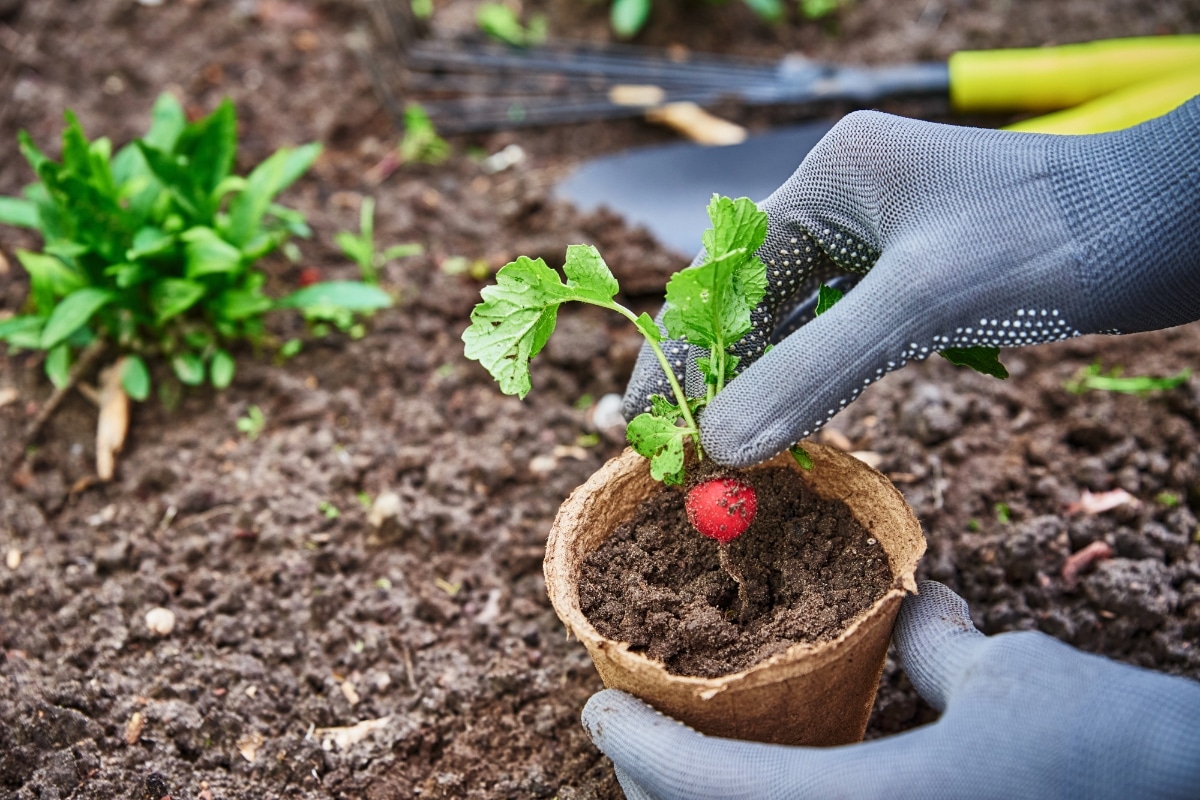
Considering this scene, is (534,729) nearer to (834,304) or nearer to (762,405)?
Result: (762,405)

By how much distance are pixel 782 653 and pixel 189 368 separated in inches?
64.5

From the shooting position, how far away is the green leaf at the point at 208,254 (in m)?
2.24

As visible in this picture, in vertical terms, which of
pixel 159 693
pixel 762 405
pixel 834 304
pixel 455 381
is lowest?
pixel 159 693

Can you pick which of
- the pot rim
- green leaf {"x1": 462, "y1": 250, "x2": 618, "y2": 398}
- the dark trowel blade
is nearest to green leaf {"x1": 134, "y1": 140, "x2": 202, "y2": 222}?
the dark trowel blade

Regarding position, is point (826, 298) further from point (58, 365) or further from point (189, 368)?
point (58, 365)

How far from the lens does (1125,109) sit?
2.54m

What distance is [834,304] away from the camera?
1432 millimetres

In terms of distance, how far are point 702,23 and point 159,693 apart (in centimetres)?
278

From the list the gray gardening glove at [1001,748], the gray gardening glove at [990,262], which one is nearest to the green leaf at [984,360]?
the gray gardening glove at [990,262]

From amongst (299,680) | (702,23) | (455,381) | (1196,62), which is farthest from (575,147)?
(299,680)

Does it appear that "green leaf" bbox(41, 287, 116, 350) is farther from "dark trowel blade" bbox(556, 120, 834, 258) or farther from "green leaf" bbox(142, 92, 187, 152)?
"dark trowel blade" bbox(556, 120, 834, 258)

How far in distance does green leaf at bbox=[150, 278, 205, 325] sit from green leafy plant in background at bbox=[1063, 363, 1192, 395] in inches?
77.5

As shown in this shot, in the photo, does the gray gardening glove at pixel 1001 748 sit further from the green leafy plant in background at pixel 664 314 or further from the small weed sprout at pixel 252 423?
the small weed sprout at pixel 252 423

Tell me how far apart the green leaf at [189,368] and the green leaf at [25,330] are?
286mm
